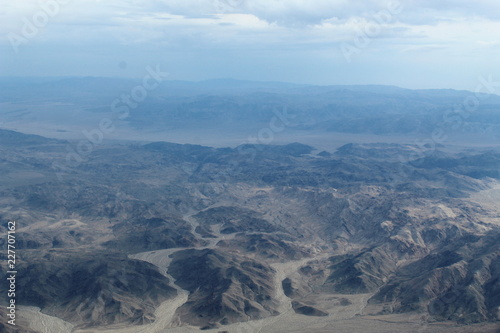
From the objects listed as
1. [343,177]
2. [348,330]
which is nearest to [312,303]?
[348,330]

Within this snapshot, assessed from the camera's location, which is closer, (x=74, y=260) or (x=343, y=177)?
(x=74, y=260)

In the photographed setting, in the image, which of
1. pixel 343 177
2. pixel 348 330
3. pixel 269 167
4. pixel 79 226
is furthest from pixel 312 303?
pixel 269 167

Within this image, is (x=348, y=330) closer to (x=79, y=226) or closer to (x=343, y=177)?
(x=79, y=226)

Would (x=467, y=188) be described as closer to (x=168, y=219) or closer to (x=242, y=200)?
(x=242, y=200)

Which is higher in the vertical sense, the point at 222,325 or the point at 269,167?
the point at 269,167

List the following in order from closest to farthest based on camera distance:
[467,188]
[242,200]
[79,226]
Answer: [79,226] → [242,200] → [467,188]

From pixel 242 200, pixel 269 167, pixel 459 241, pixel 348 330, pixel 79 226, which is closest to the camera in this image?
pixel 348 330
